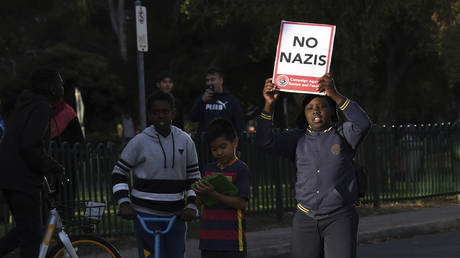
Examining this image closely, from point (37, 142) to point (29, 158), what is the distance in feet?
0.42

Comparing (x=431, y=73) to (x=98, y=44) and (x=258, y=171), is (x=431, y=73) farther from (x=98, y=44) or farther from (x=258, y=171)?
(x=258, y=171)

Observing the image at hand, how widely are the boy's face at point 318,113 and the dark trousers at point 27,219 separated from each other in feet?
7.30

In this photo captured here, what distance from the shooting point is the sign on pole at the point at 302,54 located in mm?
5172

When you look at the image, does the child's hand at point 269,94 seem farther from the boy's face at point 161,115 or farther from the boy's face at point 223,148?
the boy's face at point 161,115

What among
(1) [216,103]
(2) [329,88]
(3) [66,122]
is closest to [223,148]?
(2) [329,88]

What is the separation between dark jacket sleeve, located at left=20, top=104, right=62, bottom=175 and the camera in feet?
18.5

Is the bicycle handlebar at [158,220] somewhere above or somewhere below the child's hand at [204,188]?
Result: below

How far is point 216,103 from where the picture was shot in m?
9.52

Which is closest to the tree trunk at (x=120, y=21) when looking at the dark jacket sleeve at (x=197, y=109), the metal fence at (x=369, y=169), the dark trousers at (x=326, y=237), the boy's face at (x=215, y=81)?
the metal fence at (x=369, y=169)

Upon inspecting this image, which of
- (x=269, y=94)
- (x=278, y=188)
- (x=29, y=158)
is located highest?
(x=269, y=94)

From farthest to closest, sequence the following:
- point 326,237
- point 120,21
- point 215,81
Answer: point 120,21 < point 215,81 < point 326,237

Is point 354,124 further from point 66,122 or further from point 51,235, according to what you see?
point 66,122

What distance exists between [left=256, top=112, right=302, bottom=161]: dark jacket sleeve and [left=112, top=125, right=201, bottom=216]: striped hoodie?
642 mm

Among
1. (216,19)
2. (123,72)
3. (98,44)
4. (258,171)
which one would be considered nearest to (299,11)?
(216,19)
